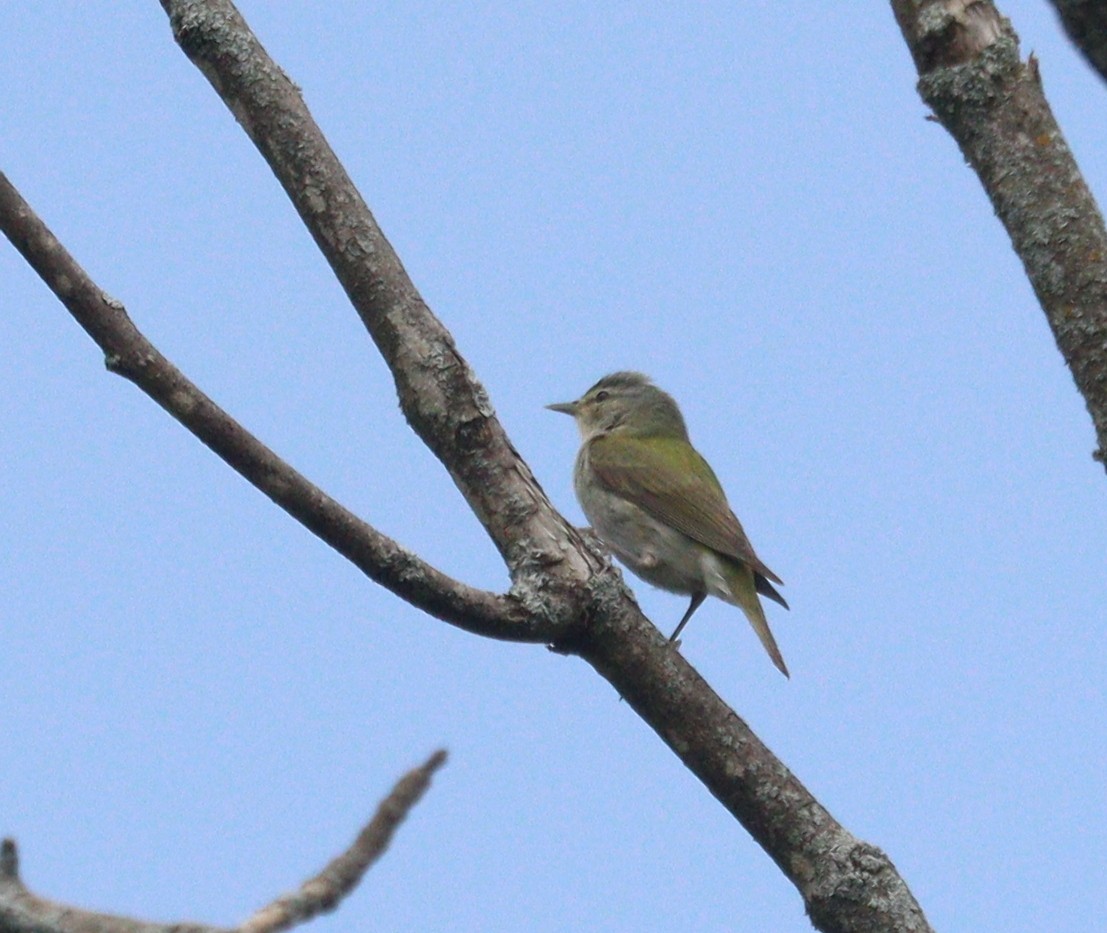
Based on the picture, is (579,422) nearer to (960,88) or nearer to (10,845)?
(960,88)

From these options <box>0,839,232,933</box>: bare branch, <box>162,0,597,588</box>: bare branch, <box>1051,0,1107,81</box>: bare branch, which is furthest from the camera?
<box>162,0,597,588</box>: bare branch

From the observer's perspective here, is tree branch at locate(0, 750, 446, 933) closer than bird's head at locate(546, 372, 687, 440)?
Yes

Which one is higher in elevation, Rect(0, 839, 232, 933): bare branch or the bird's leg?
the bird's leg

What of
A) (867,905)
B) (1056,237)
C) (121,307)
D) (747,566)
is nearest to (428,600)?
(121,307)

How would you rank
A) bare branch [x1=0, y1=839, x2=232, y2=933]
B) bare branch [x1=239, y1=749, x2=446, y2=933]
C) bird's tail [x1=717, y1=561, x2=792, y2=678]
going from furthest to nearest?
bird's tail [x1=717, y1=561, x2=792, y2=678] → bare branch [x1=239, y1=749, x2=446, y2=933] → bare branch [x1=0, y1=839, x2=232, y2=933]

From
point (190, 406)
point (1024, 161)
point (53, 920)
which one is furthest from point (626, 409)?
point (53, 920)

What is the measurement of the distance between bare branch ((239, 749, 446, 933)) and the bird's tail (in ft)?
17.1

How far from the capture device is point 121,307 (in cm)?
391

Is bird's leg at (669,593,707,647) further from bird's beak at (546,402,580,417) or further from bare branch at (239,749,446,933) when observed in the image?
bare branch at (239,749,446,933)

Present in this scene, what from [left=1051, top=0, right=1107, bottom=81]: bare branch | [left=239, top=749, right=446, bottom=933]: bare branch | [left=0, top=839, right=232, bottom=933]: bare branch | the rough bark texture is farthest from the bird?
[left=0, top=839, right=232, bottom=933]: bare branch

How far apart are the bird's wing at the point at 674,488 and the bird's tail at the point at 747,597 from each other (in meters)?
0.13

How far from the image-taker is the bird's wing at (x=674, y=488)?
320 inches

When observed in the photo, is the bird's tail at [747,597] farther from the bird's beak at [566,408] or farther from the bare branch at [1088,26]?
the bare branch at [1088,26]

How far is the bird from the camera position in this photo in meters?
8.07
